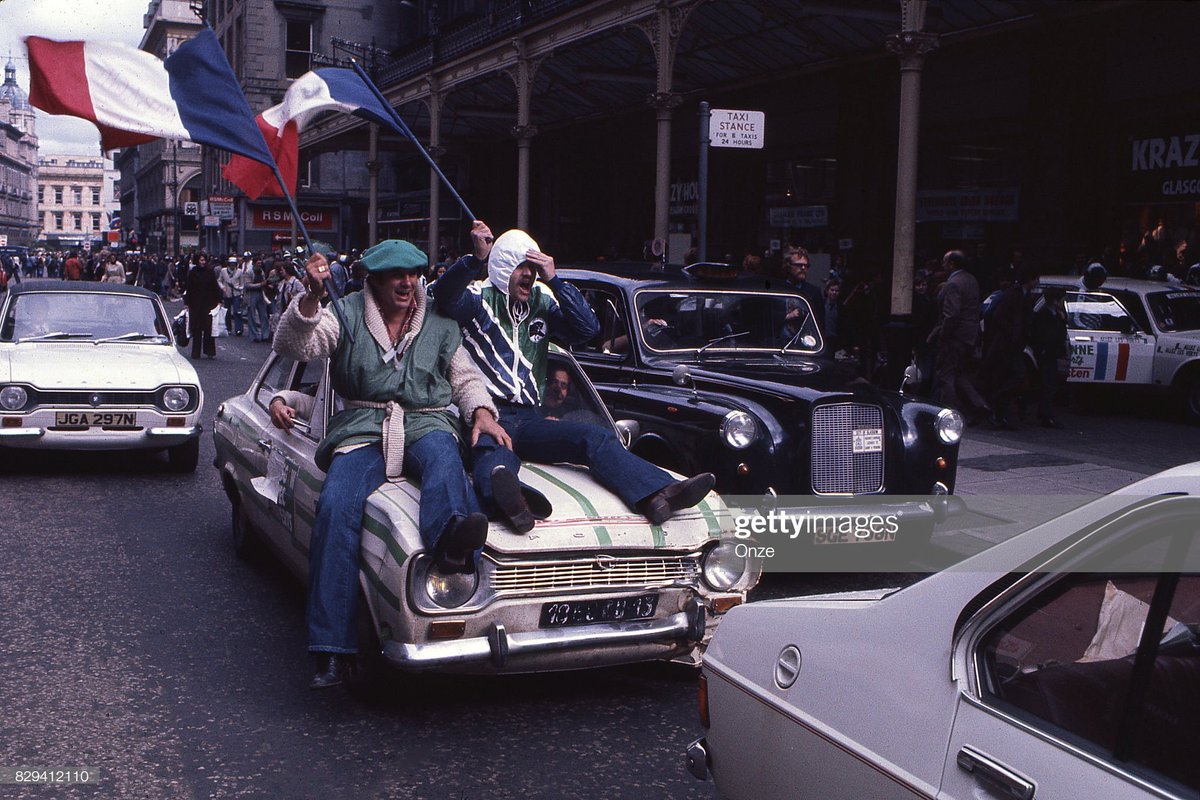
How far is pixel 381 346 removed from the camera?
5.36 m

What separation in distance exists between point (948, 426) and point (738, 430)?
1.39 meters

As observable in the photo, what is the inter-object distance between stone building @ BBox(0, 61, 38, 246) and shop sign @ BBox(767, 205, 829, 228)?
134578 millimetres

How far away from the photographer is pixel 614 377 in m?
8.13

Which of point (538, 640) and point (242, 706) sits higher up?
point (538, 640)

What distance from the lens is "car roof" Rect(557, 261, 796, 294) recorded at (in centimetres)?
839

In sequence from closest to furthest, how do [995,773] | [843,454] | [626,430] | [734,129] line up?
[995,773] → [626,430] → [843,454] → [734,129]

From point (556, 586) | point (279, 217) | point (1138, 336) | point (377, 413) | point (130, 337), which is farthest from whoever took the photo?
point (279, 217)

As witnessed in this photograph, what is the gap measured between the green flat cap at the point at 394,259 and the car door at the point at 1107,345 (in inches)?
465

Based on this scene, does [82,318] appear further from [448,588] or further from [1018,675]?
[1018,675]

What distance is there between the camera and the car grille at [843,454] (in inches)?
271

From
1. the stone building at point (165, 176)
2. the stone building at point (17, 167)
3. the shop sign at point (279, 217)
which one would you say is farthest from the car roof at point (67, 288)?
the stone building at point (17, 167)

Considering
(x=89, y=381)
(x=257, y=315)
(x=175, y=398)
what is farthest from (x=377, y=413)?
(x=257, y=315)

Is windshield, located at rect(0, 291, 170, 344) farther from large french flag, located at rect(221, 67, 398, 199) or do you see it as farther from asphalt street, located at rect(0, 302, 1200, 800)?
asphalt street, located at rect(0, 302, 1200, 800)

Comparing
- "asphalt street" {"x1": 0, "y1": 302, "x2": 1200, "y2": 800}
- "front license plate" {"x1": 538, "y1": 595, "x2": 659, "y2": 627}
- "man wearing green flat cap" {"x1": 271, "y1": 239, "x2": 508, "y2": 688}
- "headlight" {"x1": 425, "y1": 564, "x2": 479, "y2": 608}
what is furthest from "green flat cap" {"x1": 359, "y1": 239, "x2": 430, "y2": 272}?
"asphalt street" {"x1": 0, "y1": 302, "x2": 1200, "y2": 800}
